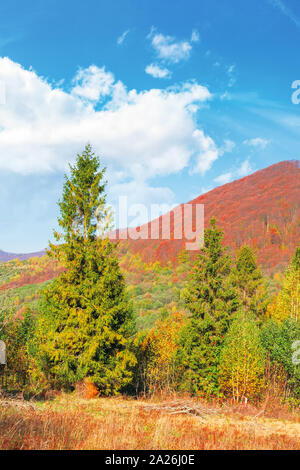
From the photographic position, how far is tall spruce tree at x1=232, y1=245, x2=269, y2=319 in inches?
1572

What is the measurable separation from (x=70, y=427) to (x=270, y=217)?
415 ft

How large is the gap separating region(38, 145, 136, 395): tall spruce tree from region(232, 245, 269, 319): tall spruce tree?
2422 centimetres

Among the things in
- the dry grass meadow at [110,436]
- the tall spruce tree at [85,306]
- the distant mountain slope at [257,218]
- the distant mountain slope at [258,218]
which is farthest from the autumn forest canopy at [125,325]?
the distant mountain slope at [258,218]

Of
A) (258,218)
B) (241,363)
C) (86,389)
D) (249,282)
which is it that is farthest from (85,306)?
(258,218)

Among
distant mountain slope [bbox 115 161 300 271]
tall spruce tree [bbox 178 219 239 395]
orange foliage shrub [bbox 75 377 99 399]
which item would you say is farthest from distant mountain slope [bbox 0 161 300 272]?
orange foliage shrub [bbox 75 377 99 399]

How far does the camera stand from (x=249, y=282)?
41062mm

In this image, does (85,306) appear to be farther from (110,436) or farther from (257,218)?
(257,218)

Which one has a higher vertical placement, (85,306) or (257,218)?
(257,218)

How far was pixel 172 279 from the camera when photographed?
104 m

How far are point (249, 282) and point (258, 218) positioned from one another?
297ft

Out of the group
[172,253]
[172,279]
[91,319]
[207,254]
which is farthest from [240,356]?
[172,253]

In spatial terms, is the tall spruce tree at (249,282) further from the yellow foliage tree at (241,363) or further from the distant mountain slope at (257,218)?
the distant mountain slope at (257,218)

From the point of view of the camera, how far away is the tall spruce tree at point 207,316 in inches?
1021
